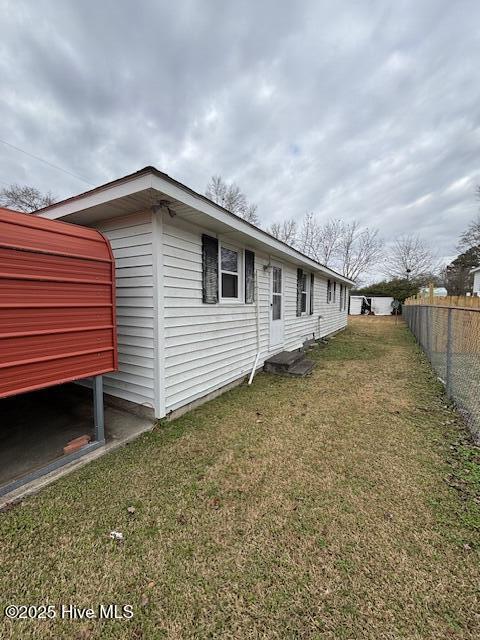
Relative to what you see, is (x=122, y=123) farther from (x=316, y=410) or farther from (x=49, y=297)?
(x=316, y=410)

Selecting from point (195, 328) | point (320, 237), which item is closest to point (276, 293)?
point (195, 328)

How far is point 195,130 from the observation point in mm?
11453

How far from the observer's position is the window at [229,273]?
477 cm

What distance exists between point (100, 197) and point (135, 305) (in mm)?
1397

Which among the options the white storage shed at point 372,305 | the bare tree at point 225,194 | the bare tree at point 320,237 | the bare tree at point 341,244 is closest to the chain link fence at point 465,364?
the bare tree at point 225,194

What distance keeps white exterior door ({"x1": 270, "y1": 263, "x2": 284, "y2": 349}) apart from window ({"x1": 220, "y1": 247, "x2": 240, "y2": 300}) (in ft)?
5.17

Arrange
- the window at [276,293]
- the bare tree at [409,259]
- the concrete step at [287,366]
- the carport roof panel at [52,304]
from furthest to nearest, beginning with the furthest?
the bare tree at [409,259] → the window at [276,293] → the concrete step at [287,366] → the carport roof panel at [52,304]

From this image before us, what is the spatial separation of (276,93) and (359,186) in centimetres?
1419

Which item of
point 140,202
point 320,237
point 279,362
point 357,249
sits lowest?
point 279,362

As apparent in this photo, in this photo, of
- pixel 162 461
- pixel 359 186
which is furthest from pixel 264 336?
pixel 359 186

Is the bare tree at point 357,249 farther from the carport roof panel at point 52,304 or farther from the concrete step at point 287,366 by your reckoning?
the carport roof panel at point 52,304

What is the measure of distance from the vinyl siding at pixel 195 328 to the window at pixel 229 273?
214 mm

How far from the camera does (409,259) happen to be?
32.9 m

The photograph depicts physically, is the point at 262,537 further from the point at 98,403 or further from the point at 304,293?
the point at 304,293
